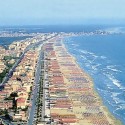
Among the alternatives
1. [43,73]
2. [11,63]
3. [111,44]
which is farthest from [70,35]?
[43,73]

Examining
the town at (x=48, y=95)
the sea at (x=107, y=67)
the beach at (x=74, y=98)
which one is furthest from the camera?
the sea at (x=107, y=67)

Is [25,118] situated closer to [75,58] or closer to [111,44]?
[75,58]

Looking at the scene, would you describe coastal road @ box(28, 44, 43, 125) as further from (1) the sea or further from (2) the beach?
(1) the sea

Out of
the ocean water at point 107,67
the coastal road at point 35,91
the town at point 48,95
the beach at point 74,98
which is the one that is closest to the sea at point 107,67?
the ocean water at point 107,67

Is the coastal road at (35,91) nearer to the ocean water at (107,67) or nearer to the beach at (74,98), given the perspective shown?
the beach at (74,98)

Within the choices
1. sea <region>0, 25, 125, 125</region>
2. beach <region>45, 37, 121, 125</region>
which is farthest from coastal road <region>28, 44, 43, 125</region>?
sea <region>0, 25, 125, 125</region>

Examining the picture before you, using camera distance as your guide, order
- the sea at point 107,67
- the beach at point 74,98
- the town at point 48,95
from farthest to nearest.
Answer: the sea at point 107,67
the beach at point 74,98
the town at point 48,95

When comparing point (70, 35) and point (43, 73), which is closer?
point (43, 73)

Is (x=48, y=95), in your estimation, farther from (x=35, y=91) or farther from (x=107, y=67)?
(x=107, y=67)
